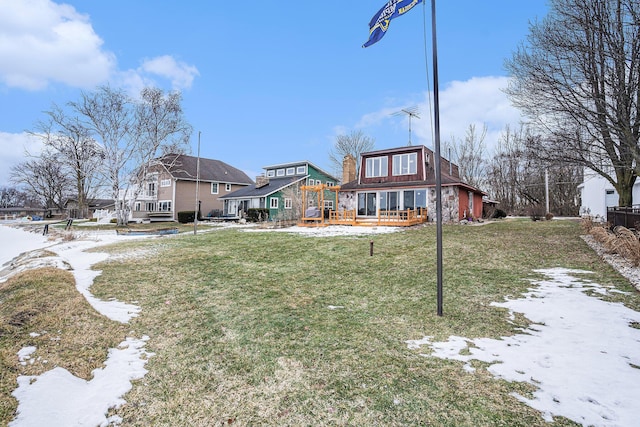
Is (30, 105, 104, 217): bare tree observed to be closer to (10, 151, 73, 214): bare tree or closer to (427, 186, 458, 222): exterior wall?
(10, 151, 73, 214): bare tree

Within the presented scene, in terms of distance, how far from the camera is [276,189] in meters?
31.4

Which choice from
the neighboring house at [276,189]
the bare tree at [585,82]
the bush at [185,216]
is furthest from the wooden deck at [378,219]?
the bush at [185,216]

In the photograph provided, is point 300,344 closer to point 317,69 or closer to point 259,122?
point 317,69

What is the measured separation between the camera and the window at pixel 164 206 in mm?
36037

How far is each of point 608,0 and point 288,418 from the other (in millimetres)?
14192

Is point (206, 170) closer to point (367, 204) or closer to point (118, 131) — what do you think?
point (118, 131)

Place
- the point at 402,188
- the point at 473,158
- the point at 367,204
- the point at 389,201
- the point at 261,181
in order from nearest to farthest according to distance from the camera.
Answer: the point at 402,188
the point at 389,201
the point at 367,204
the point at 261,181
the point at 473,158

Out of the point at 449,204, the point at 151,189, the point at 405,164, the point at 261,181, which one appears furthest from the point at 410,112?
the point at 151,189

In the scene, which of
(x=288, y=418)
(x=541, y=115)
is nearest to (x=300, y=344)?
(x=288, y=418)

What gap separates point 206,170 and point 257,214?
1414 cm

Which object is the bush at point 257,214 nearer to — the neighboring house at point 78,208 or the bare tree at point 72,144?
the bare tree at point 72,144

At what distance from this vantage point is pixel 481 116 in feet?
132

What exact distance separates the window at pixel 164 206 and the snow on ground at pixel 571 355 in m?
37.2

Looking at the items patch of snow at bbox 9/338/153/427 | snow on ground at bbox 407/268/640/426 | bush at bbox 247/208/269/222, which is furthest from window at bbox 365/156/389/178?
patch of snow at bbox 9/338/153/427
